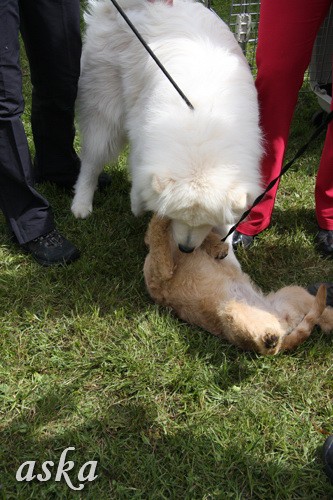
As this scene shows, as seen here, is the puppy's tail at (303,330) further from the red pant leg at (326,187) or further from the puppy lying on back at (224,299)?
the red pant leg at (326,187)

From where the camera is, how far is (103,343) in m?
2.72

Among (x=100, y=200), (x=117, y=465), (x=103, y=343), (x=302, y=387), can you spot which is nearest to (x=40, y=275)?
(x=103, y=343)

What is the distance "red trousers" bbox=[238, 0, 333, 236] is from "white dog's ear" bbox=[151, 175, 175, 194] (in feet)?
3.00

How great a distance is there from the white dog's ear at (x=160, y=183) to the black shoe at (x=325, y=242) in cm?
148

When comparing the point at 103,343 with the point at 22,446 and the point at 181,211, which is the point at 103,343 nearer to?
the point at 22,446

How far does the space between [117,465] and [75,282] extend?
1.23m

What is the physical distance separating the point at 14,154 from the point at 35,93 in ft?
2.24

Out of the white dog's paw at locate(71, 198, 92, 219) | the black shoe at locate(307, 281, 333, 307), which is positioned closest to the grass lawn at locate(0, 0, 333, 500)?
the black shoe at locate(307, 281, 333, 307)

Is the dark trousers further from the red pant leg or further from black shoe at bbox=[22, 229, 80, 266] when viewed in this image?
the red pant leg

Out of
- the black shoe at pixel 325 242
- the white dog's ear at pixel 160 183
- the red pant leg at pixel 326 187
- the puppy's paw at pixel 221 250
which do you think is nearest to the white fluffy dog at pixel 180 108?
the white dog's ear at pixel 160 183

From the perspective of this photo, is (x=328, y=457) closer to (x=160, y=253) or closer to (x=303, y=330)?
(x=303, y=330)

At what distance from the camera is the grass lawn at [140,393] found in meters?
2.20

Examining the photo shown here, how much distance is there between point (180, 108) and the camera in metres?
2.67

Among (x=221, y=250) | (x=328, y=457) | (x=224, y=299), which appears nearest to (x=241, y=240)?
(x=221, y=250)
